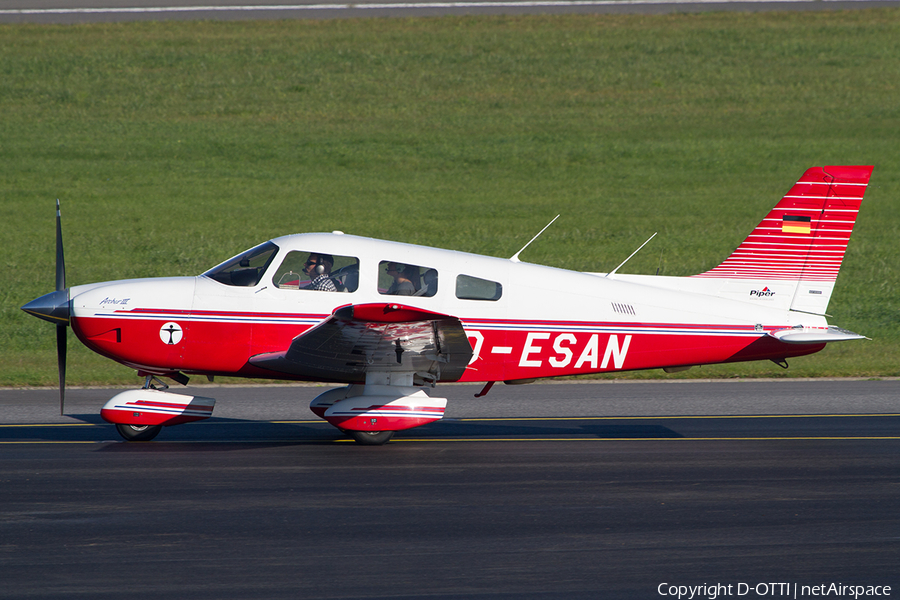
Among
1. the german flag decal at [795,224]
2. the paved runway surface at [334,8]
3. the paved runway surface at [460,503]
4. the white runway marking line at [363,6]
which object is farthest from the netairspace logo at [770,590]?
the white runway marking line at [363,6]

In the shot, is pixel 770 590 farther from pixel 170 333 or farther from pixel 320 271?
pixel 170 333

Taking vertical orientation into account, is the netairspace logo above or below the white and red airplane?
below

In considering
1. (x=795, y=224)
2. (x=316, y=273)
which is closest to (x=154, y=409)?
(x=316, y=273)

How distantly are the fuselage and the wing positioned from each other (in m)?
0.28

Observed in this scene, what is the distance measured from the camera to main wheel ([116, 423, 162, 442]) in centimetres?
1032

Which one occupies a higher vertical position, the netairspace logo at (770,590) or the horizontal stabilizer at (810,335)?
the horizontal stabilizer at (810,335)

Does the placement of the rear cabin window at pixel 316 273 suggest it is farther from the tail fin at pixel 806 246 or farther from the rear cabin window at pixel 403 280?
the tail fin at pixel 806 246

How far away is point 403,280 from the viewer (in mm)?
9977

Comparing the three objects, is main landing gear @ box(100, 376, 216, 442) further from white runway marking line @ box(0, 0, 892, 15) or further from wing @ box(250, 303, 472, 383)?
white runway marking line @ box(0, 0, 892, 15)

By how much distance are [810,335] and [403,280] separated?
4.42m

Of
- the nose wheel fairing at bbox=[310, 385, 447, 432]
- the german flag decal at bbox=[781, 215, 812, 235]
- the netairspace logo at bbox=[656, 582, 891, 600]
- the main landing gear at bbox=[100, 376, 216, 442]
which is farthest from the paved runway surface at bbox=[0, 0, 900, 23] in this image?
the netairspace logo at bbox=[656, 582, 891, 600]

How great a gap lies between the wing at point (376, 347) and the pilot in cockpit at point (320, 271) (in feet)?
2.22

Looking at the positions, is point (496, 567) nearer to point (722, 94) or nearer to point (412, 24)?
point (722, 94)

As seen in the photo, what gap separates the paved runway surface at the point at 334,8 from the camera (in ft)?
130
